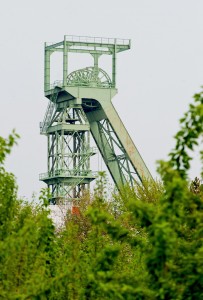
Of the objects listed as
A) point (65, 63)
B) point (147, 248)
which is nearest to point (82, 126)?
point (65, 63)

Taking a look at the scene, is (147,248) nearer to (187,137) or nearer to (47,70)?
(187,137)

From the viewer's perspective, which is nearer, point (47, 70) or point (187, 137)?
point (187, 137)

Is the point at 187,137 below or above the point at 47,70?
below

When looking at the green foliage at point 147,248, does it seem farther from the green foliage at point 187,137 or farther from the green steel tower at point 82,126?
the green steel tower at point 82,126

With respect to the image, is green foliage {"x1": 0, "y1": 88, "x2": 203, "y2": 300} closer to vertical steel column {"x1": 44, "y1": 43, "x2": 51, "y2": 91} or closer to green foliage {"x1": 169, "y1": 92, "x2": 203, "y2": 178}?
green foliage {"x1": 169, "y1": 92, "x2": 203, "y2": 178}

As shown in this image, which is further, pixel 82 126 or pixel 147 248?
pixel 82 126

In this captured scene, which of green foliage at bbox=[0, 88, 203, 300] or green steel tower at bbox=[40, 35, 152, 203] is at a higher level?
green steel tower at bbox=[40, 35, 152, 203]

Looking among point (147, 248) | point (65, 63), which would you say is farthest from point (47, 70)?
point (147, 248)

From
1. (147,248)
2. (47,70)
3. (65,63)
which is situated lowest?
(147,248)

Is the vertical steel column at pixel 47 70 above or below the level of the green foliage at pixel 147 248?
above

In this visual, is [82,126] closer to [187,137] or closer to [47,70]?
[47,70]

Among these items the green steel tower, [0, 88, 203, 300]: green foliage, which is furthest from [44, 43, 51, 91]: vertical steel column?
[0, 88, 203, 300]: green foliage

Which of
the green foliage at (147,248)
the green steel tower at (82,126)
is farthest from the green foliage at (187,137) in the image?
the green steel tower at (82,126)

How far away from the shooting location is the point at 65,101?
318 ft
